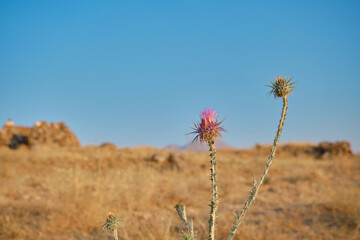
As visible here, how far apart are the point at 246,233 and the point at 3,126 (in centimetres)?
2132

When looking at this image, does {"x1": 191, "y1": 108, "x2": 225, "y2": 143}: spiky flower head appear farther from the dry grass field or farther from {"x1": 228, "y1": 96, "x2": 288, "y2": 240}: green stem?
the dry grass field

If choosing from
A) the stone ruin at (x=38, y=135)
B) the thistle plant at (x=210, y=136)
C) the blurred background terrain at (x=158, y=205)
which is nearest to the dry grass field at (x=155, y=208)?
the blurred background terrain at (x=158, y=205)

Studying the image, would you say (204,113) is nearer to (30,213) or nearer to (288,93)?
(288,93)

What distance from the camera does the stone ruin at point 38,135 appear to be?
784 inches

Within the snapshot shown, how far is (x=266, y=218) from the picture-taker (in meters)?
6.42

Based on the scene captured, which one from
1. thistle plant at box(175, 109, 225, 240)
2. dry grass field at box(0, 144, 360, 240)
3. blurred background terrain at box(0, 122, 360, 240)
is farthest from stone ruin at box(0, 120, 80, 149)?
thistle plant at box(175, 109, 225, 240)

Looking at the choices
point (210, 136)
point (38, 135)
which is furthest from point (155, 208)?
point (38, 135)

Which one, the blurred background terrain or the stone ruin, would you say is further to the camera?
the stone ruin

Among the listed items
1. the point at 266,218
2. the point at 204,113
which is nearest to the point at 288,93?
the point at 204,113

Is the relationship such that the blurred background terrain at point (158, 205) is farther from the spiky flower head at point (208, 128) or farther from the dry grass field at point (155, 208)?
the spiky flower head at point (208, 128)

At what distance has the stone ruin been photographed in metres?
19.9

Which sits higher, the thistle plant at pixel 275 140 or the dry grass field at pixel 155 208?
the thistle plant at pixel 275 140

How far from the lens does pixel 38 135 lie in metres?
20.0

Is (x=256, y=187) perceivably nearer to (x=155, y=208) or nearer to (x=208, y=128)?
(x=208, y=128)
